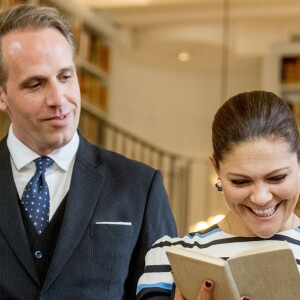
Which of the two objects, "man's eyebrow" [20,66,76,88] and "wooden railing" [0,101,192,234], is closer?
"man's eyebrow" [20,66,76,88]

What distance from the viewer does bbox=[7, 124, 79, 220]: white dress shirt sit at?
8.11 feet

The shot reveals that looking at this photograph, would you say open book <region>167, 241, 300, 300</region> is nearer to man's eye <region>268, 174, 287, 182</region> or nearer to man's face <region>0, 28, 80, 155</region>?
man's eye <region>268, 174, 287, 182</region>

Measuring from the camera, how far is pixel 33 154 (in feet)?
8.12

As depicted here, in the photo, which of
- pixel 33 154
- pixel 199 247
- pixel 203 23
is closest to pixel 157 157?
pixel 203 23

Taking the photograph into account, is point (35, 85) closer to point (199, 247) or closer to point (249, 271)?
point (199, 247)

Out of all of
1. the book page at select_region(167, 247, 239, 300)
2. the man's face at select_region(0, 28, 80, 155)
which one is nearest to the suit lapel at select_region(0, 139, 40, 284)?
the man's face at select_region(0, 28, 80, 155)

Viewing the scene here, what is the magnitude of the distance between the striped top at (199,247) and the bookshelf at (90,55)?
532 centimetres

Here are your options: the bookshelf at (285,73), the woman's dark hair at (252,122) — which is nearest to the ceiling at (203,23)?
the bookshelf at (285,73)

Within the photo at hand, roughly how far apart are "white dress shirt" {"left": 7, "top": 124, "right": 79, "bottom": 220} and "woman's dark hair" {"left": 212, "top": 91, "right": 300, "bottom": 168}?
63 cm

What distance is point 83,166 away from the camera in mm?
2486

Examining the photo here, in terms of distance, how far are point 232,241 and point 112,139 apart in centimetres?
666

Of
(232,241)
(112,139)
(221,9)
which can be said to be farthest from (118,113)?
(232,241)

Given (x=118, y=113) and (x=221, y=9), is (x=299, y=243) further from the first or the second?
(x=118, y=113)

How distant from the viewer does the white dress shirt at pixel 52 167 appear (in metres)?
2.47
